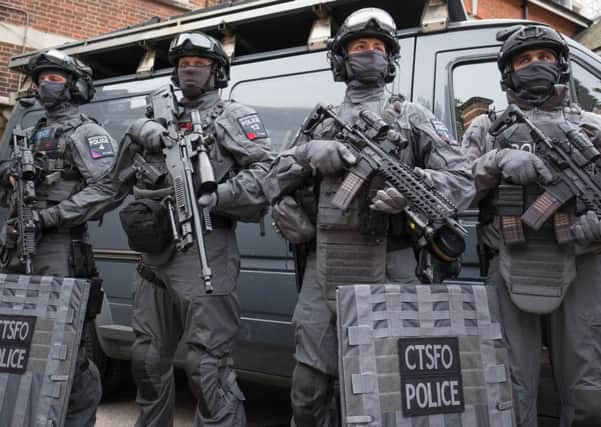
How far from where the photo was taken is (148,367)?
3143 millimetres

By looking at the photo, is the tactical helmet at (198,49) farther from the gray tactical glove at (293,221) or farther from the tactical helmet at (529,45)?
the tactical helmet at (529,45)

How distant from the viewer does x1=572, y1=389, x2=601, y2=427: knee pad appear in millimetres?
2609

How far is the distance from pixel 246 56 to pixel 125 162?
120cm

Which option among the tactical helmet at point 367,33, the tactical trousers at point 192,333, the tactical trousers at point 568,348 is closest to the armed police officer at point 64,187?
the tactical trousers at point 192,333

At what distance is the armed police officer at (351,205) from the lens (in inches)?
104

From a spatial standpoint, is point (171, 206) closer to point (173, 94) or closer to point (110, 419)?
point (173, 94)

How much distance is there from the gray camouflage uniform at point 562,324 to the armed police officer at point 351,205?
0.91 feet

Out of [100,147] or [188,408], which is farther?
[188,408]

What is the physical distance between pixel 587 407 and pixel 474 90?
164 cm

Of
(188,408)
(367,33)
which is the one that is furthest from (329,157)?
(188,408)

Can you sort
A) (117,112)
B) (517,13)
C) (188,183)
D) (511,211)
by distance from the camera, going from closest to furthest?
(511,211) < (188,183) < (117,112) < (517,13)

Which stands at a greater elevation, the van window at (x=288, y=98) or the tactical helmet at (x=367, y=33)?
the van window at (x=288, y=98)

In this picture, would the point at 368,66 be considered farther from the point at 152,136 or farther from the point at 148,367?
the point at 148,367

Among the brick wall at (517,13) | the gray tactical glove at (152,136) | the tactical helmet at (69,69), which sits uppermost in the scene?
the brick wall at (517,13)
